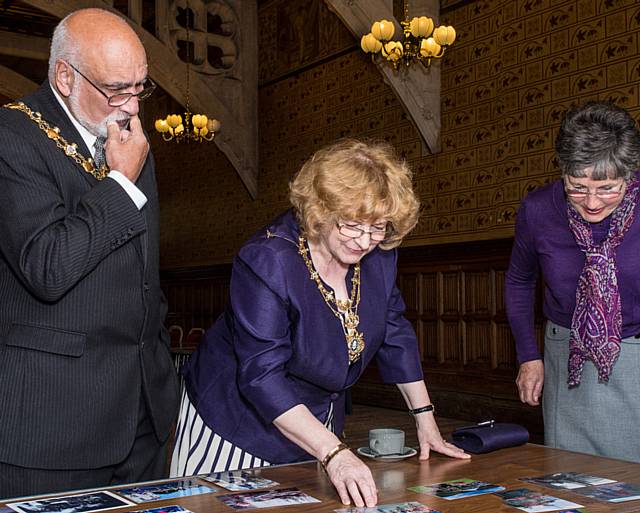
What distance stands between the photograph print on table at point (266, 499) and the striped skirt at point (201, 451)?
1.40 ft

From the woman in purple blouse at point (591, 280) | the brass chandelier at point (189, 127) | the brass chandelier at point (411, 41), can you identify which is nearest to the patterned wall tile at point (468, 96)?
the brass chandelier at point (411, 41)

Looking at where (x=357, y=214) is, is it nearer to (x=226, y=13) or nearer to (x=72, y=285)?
(x=72, y=285)

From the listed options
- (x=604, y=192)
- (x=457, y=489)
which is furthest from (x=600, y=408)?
(x=457, y=489)

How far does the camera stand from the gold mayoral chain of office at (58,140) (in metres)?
2.04

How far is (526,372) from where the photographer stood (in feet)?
10.1

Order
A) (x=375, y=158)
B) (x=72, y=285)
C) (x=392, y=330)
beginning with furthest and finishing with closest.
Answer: (x=392, y=330) < (x=375, y=158) < (x=72, y=285)

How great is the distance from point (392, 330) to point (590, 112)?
92cm

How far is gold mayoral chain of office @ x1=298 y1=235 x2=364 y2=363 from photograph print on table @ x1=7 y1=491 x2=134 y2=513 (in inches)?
31.3

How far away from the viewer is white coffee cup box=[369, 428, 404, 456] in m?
2.30

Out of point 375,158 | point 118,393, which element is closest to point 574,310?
point 375,158

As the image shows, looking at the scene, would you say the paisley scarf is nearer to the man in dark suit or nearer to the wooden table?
the wooden table

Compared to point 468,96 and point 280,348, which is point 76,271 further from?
point 468,96

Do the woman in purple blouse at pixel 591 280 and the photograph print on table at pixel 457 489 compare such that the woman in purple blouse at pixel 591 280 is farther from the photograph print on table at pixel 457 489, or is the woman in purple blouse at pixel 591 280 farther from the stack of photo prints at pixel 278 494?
the photograph print on table at pixel 457 489

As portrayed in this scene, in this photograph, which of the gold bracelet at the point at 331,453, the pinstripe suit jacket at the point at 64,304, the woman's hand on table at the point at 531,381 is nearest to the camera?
the pinstripe suit jacket at the point at 64,304
